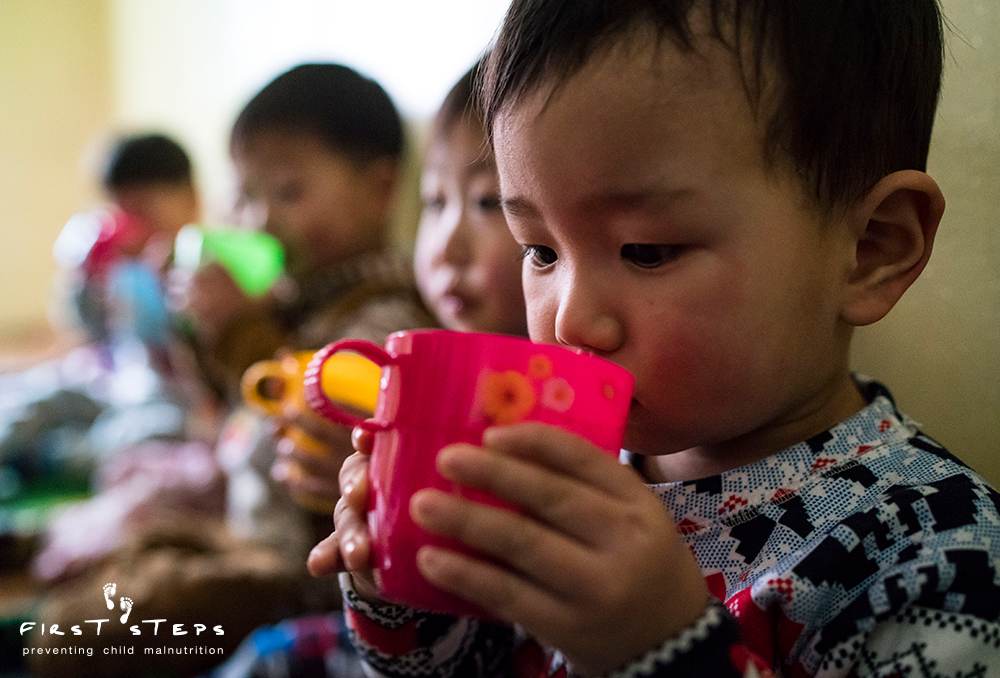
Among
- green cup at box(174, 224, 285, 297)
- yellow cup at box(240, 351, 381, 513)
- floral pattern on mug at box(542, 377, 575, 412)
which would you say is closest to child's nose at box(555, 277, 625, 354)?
floral pattern on mug at box(542, 377, 575, 412)

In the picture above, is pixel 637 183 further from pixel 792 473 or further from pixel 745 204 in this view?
pixel 792 473

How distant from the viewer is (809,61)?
487mm

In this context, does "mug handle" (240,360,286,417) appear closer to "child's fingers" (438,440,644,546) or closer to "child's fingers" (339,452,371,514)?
"child's fingers" (339,452,371,514)

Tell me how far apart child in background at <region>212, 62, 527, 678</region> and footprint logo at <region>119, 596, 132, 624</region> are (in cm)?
14

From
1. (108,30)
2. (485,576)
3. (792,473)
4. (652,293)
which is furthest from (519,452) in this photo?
(108,30)

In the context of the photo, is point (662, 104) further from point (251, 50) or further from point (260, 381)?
point (251, 50)

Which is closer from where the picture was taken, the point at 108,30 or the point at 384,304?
the point at 384,304

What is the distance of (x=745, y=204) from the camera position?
0.48 metres

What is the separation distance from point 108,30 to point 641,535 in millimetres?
3972

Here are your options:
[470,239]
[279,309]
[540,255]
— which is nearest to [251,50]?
[279,309]

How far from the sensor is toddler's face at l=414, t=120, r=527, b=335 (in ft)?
2.93

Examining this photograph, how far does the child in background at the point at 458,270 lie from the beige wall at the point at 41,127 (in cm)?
307

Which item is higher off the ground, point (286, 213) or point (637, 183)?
point (637, 183)

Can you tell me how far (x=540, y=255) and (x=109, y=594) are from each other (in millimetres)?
800
